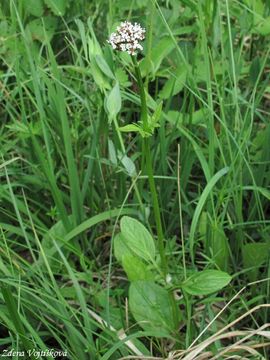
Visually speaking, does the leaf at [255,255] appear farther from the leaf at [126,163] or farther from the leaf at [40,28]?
the leaf at [40,28]

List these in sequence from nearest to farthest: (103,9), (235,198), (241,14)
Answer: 1. (235,198)
2. (241,14)
3. (103,9)

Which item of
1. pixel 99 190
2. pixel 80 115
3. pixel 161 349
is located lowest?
pixel 161 349

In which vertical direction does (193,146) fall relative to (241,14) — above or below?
below

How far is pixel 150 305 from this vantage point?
41.3 inches

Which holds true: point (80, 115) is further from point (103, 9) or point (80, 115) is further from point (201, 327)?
point (201, 327)

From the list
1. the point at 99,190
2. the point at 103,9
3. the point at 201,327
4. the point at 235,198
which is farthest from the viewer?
the point at 103,9

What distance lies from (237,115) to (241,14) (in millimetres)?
326

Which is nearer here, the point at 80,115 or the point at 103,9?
the point at 80,115

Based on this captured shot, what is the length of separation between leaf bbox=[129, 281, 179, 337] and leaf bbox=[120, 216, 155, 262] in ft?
0.18

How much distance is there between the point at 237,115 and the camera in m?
1.24

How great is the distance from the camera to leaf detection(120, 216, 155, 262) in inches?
40.5

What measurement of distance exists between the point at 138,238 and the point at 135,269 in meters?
0.07

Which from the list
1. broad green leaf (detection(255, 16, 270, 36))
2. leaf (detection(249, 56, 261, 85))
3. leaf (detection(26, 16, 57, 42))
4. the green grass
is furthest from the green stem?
leaf (detection(26, 16, 57, 42))

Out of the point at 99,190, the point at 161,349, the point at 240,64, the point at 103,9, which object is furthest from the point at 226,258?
the point at 103,9
